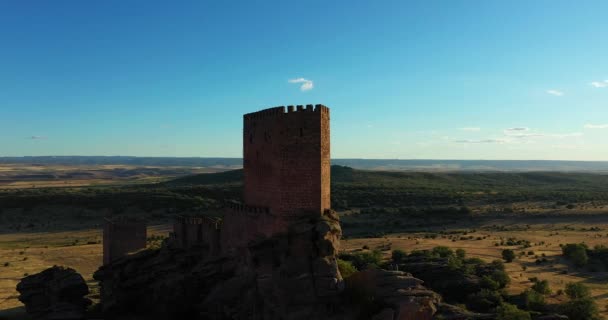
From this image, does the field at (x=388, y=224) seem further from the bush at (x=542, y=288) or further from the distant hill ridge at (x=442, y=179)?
the distant hill ridge at (x=442, y=179)

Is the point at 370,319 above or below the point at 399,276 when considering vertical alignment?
below

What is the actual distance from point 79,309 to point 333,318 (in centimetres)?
1729

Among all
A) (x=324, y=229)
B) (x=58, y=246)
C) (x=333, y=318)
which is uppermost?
(x=324, y=229)

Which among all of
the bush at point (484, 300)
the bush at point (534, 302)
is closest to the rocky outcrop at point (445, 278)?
the bush at point (484, 300)

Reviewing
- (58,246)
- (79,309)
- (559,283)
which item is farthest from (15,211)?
(559,283)

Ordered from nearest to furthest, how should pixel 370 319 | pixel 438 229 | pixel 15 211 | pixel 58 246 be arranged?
1. pixel 370 319
2. pixel 58 246
3. pixel 438 229
4. pixel 15 211

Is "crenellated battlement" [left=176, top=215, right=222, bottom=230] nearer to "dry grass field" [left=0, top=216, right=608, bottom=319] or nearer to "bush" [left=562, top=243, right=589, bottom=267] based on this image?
"dry grass field" [left=0, top=216, right=608, bottom=319]

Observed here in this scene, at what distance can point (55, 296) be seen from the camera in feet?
92.6

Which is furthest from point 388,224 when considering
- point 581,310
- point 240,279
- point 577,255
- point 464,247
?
point 240,279

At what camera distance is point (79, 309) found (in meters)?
27.9

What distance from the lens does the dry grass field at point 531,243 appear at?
113 feet

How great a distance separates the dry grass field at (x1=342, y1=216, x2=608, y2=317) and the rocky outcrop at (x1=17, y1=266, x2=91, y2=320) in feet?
85.6

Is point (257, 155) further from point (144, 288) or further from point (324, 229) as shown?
point (144, 288)

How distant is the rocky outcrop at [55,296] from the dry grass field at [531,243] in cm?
2609
